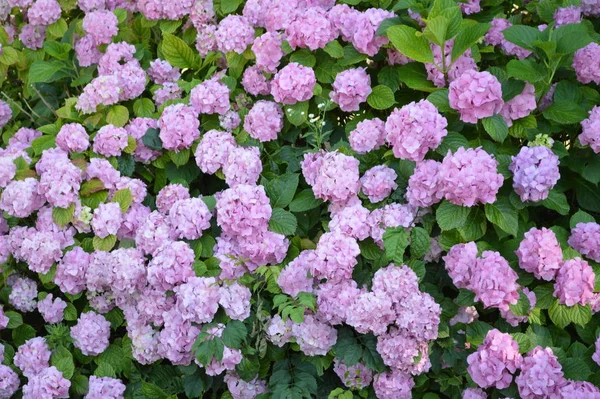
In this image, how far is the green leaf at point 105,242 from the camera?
2803mm

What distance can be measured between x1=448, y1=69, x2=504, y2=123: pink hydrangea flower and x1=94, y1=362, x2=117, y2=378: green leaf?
160 cm

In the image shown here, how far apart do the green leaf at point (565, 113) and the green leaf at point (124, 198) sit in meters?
1.58

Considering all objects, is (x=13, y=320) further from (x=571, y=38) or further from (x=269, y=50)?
(x=571, y=38)

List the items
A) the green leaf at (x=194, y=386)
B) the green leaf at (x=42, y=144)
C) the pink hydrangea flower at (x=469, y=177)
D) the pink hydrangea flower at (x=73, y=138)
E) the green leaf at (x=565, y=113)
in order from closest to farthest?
the pink hydrangea flower at (x=469, y=177) < the green leaf at (x=565, y=113) < the green leaf at (x=194, y=386) < the pink hydrangea flower at (x=73, y=138) < the green leaf at (x=42, y=144)

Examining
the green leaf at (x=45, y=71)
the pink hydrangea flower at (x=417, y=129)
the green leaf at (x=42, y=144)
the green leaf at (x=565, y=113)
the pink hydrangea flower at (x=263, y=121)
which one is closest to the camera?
the pink hydrangea flower at (x=417, y=129)

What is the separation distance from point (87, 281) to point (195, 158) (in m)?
0.64

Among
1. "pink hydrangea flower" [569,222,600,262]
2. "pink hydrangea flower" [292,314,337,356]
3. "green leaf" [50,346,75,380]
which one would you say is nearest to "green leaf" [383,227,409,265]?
"pink hydrangea flower" [292,314,337,356]

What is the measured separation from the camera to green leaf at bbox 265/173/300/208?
105 inches

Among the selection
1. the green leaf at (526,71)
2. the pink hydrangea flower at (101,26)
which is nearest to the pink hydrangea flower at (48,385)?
the pink hydrangea flower at (101,26)

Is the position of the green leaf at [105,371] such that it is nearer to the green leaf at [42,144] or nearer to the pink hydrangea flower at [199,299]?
the pink hydrangea flower at [199,299]

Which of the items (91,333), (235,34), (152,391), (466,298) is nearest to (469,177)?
(466,298)

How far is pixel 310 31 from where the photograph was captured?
2.77 m

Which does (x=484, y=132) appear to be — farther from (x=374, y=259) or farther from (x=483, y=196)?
(x=374, y=259)

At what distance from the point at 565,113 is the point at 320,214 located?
95 cm
